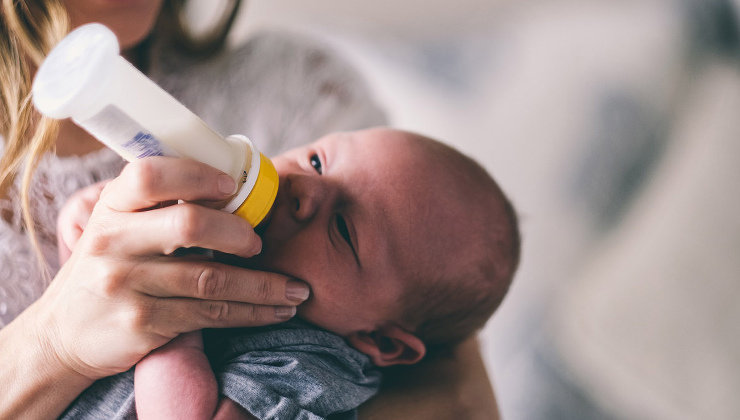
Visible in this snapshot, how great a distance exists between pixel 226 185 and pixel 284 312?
0.74 ft

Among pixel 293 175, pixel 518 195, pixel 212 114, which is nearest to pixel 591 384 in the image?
pixel 518 195

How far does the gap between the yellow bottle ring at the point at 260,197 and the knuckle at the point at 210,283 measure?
73 mm

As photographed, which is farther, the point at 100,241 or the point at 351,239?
the point at 351,239

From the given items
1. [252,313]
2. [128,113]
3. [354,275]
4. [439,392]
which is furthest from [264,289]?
[439,392]

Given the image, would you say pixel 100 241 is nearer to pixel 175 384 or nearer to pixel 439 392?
pixel 175 384

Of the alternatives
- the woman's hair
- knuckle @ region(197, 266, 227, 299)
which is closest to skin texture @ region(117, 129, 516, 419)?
knuckle @ region(197, 266, 227, 299)

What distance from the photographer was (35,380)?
0.68m

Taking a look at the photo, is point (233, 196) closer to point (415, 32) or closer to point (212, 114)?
point (212, 114)

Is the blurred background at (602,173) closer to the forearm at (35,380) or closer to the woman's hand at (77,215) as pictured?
the woman's hand at (77,215)

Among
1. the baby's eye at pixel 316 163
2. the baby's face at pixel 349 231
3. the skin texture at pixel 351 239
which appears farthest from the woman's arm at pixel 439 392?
the baby's eye at pixel 316 163

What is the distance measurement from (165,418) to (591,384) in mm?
712

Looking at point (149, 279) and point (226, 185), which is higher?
point (226, 185)

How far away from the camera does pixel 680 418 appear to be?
842mm

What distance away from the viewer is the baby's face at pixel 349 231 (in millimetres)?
738
